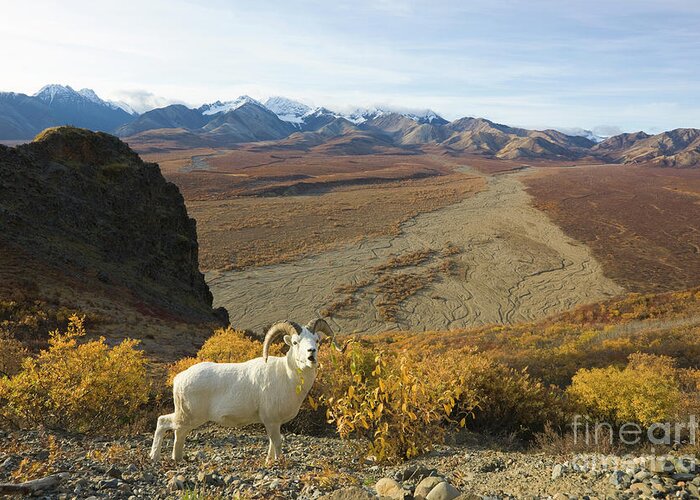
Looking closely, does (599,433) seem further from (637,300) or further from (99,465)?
(637,300)

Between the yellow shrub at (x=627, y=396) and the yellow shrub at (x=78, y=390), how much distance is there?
27.8 ft

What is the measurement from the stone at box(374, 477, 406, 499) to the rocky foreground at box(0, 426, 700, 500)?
0.01m

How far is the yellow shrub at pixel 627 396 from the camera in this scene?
7.73 meters

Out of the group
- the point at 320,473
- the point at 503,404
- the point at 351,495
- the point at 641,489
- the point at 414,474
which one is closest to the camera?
the point at 351,495

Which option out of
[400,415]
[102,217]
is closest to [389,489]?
[400,415]

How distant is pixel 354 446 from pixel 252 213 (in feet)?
194

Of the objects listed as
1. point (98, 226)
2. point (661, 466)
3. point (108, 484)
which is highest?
point (98, 226)

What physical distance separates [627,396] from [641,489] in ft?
15.8

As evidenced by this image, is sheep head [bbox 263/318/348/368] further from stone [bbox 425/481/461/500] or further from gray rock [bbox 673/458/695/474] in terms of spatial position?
gray rock [bbox 673/458/695/474]

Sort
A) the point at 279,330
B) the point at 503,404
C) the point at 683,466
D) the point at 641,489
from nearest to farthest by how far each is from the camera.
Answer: the point at 641,489 → the point at 683,466 → the point at 279,330 → the point at 503,404

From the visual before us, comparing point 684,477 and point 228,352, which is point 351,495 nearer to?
point 684,477

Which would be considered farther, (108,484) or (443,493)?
(108,484)

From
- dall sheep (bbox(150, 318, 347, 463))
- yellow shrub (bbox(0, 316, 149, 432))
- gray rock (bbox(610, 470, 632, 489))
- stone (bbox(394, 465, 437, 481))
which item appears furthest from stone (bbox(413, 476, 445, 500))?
yellow shrub (bbox(0, 316, 149, 432))

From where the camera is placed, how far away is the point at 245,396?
5945 mm
